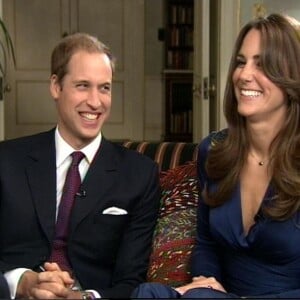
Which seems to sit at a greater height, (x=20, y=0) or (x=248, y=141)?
(x=20, y=0)

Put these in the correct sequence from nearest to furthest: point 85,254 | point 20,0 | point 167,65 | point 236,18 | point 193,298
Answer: point 193,298
point 85,254
point 236,18
point 20,0
point 167,65

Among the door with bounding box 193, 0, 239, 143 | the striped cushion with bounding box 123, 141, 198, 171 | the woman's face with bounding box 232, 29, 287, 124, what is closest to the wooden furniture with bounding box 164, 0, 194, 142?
the door with bounding box 193, 0, 239, 143

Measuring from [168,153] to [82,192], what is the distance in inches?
18.3

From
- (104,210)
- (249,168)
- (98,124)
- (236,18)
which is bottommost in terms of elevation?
(104,210)

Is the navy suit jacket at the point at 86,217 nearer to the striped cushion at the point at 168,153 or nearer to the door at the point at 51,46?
the striped cushion at the point at 168,153

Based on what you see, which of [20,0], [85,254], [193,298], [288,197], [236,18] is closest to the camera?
[193,298]

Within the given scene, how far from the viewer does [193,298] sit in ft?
4.54

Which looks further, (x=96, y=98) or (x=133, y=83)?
(x=133, y=83)

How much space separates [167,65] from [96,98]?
233 inches

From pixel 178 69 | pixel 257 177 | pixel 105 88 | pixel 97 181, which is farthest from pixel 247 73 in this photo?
pixel 178 69

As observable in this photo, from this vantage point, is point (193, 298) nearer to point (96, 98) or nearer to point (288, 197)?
point (288, 197)

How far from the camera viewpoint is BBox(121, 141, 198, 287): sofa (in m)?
1.81

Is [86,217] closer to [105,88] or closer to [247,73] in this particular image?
[105,88]

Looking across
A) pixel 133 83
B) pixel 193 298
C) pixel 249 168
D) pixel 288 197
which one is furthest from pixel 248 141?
pixel 133 83
